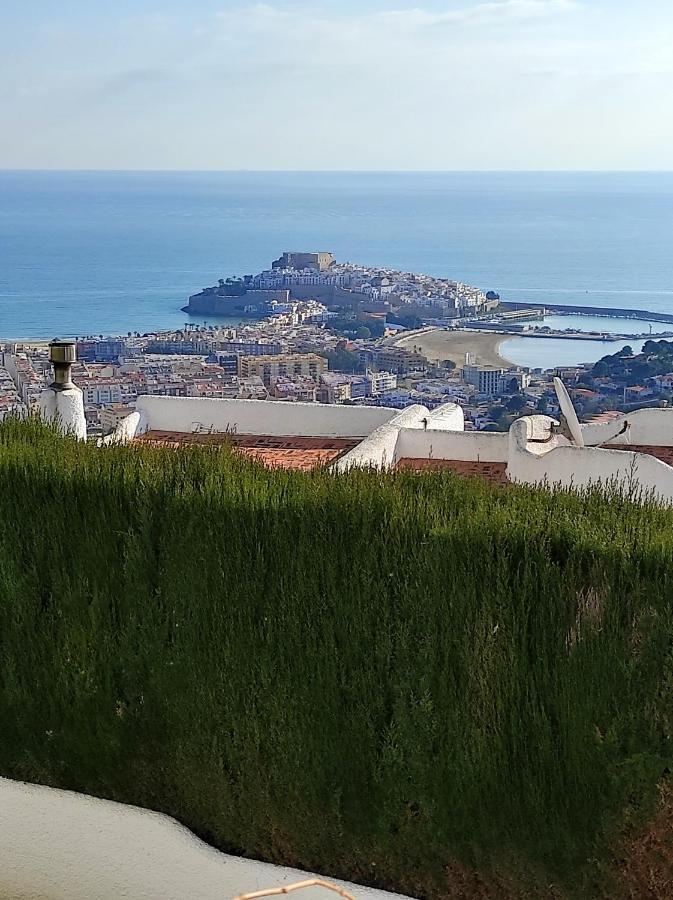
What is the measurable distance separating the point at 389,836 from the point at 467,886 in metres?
0.44

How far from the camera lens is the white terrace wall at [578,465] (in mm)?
8586

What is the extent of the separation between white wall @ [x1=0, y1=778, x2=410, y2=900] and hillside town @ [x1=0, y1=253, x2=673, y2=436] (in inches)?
114

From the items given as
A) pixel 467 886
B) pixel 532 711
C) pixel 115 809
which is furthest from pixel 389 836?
pixel 115 809

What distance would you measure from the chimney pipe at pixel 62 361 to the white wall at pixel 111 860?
520 cm

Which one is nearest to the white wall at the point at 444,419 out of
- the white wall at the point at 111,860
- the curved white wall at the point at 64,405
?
the curved white wall at the point at 64,405

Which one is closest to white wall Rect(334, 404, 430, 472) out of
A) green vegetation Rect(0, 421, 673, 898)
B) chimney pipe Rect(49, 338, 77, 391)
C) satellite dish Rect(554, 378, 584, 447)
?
satellite dish Rect(554, 378, 584, 447)

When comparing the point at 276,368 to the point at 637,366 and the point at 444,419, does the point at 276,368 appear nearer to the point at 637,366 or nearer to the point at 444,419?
the point at 637,366

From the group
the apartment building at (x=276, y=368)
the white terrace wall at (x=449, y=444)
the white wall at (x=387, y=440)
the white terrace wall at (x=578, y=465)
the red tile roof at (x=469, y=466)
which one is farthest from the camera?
the apartment building at (x=276, y=368)

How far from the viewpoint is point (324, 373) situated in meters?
29.9

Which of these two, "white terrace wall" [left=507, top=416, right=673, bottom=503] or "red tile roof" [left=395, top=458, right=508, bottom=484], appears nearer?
"white terrace wall" [left=507, top=416, right=673, bottom=503]

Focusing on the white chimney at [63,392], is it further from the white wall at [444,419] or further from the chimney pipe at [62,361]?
the white wall at [444,419]

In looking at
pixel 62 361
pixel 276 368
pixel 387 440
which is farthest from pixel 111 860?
pixel 276 368

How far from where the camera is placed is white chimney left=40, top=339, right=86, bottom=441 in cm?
1002

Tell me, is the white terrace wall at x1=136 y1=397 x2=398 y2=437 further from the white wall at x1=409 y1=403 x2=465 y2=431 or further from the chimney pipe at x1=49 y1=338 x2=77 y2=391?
the chimney pipe at x1=49 y1=338 x2=77 y2=391
